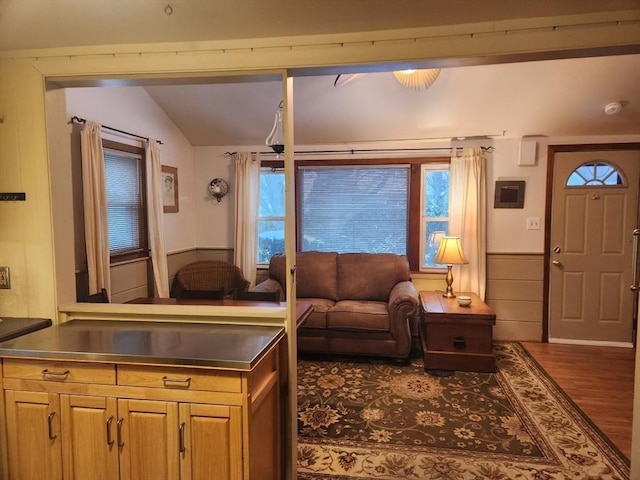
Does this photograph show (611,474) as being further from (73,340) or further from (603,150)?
(603,150)

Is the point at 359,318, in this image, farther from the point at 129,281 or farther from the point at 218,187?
the point at 218,187

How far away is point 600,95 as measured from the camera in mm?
3623

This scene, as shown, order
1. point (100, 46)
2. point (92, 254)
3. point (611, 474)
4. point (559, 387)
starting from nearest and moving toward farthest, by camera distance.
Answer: point (100, 46) → point (611, 474) → point (92, 254) → point (559, 387)

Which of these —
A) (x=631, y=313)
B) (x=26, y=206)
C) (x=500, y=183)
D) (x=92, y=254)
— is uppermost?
(x=500, y=183)

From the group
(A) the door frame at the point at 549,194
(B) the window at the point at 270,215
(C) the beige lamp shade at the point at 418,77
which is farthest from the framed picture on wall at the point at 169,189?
(A) the door frame at the point at 549,194

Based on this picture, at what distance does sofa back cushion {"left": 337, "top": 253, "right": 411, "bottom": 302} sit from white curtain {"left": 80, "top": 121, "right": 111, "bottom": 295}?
2.27 metres

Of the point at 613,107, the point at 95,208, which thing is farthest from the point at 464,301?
the point at 95,208

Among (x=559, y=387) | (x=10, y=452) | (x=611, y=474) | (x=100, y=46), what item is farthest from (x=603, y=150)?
(x=10, y=452)

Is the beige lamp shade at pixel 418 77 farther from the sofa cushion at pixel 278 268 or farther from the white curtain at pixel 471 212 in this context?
the sofa cushion at pixel 278 268

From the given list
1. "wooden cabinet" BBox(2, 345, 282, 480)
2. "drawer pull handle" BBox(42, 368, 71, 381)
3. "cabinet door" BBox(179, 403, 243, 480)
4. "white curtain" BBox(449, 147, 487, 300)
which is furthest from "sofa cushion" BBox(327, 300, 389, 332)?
"drawer pull handle" BBox(42, 368, 71, 381)

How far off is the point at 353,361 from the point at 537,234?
2.36m

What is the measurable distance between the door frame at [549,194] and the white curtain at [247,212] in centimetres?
310

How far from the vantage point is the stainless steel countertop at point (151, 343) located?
63.1 inches

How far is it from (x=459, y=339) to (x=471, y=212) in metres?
1.38
